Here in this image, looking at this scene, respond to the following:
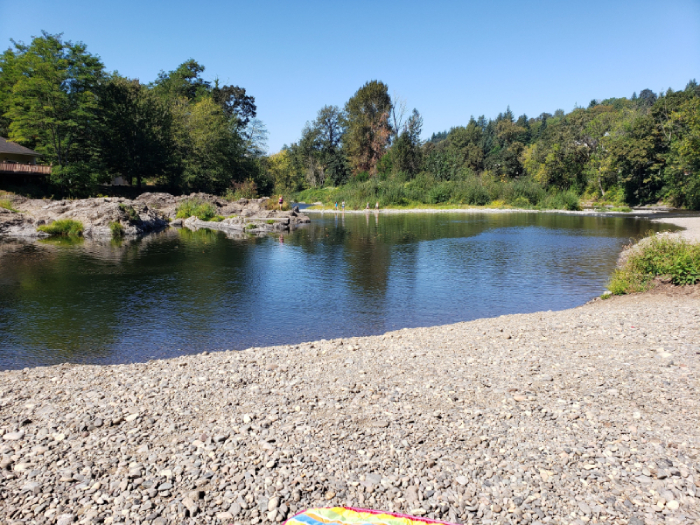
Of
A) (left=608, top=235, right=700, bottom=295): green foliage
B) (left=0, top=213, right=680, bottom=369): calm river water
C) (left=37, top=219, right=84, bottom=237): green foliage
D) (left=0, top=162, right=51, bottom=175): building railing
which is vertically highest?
(left=0, top=162, right=51, bottom=175): building railing

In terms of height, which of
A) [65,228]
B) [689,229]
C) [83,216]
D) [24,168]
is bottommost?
[689,229]

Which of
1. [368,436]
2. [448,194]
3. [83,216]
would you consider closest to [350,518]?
[368,436]

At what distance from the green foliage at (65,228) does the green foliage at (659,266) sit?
32987mm

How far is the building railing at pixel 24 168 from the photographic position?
3891 cm

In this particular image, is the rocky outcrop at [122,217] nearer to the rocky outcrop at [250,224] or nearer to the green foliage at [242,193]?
the rocky outcrop at [250,224]

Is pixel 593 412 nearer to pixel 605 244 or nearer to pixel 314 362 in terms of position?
pixel 314 362

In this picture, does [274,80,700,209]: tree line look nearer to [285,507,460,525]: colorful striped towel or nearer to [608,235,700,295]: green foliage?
[608,235,700,295]: green foliage

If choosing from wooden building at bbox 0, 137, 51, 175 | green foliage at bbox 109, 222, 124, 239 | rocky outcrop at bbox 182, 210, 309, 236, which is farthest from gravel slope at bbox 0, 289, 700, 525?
wooden building at bbox 0, 137, 51, 175

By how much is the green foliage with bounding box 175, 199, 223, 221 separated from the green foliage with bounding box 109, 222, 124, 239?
8.74m

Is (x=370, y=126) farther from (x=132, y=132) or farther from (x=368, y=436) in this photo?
(x=368, y=436)

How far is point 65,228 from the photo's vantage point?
31766 mm

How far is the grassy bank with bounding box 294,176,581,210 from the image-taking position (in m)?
59.9

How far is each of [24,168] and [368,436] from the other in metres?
46.9

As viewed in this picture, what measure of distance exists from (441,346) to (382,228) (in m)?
29.5
